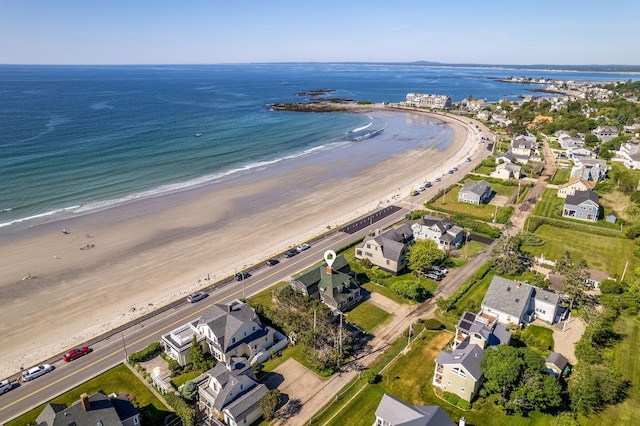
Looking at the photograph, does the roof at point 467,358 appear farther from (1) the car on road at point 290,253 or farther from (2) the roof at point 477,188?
(2) the roof at point 477,188

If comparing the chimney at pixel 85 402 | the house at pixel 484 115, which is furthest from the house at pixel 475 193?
the house at pixel 484 115

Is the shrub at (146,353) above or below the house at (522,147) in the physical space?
below

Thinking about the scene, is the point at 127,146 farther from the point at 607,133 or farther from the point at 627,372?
the point at 607,133

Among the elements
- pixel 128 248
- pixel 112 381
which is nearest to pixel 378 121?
pixel 128 248

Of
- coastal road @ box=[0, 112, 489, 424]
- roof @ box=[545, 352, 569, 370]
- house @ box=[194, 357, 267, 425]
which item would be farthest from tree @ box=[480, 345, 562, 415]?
coastal road @ box=[0, 112, 489, 424]

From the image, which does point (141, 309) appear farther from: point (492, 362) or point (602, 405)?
point (602, 405)

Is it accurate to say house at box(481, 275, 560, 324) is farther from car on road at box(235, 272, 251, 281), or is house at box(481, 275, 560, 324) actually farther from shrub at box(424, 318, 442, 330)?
car on road at box(235, 272, 251, 281)

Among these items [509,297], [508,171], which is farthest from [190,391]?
[508,171]
